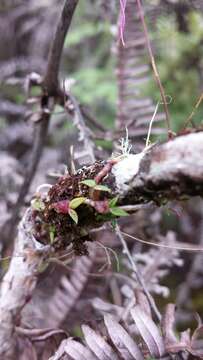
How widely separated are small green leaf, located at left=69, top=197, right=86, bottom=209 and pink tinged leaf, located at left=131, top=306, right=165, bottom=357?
0.18 m

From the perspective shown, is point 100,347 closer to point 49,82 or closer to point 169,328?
point 169,328

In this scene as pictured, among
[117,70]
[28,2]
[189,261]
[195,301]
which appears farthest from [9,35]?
[195,301]

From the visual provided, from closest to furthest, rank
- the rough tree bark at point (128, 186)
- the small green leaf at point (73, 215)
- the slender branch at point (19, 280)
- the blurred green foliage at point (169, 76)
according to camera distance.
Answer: the rough tree bark at point (128, 186) < the small green leaf at point (73, 215) < the slender branch at point (19, 280) < the blurred green foliage at point (169, 76)

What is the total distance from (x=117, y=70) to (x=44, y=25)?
0.88m

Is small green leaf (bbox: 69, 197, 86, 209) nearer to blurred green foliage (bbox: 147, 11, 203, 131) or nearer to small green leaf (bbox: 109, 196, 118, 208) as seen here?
small green leaf (bbox: 109, 196, 118, 208)

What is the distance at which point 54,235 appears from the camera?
0.61m

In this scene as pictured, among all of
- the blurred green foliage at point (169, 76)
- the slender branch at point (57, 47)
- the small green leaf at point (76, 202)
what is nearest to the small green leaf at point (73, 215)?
the small green leaf at point (76, 202)

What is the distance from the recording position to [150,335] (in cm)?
58

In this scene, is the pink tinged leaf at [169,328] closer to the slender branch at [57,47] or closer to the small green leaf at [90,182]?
the small green leaf at [90,182]

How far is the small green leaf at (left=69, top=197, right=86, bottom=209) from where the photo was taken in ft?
1.70

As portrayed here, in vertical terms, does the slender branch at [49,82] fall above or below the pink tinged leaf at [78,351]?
above

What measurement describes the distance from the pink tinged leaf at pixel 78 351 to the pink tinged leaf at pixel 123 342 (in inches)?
1.6

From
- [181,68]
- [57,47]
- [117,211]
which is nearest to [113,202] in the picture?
[117,211]

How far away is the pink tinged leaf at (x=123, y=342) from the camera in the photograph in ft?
1.88
